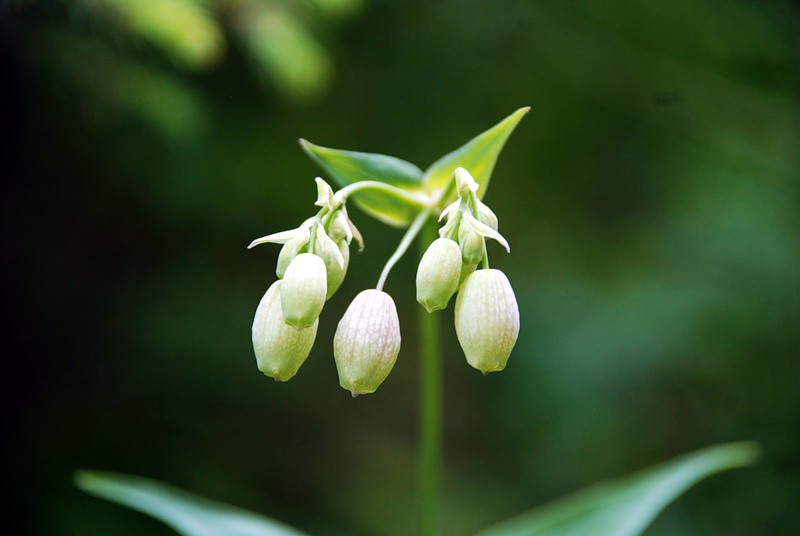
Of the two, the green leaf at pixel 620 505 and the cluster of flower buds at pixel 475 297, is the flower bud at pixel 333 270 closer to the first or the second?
the cluster of flower buds at pixel 475 297

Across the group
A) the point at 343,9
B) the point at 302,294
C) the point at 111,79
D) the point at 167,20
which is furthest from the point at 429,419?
the point at 343,9

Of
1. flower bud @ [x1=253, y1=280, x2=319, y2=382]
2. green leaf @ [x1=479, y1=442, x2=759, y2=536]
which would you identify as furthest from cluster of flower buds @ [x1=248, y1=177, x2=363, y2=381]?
green leaf @ [x1=479, y1=442, x2=759, y2=536]

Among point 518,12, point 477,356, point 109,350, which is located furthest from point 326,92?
point 477,356

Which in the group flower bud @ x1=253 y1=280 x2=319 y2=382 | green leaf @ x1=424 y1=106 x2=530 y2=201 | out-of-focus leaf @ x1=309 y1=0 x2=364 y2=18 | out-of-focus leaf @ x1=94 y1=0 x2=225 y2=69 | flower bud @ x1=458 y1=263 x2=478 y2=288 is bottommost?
flower bud @ x1=253 y1=280 x2=319 y2=382

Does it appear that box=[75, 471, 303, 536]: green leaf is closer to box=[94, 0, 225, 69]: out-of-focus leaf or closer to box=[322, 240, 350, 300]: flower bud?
box=[322, 240, 350, 300]: flower bud

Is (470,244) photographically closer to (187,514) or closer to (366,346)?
(366,346)

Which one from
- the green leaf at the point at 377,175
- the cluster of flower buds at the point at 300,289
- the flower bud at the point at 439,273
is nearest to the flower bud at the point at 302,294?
the cluster of flower buds at the point at 300,289

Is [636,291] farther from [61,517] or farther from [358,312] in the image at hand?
[61,517]
